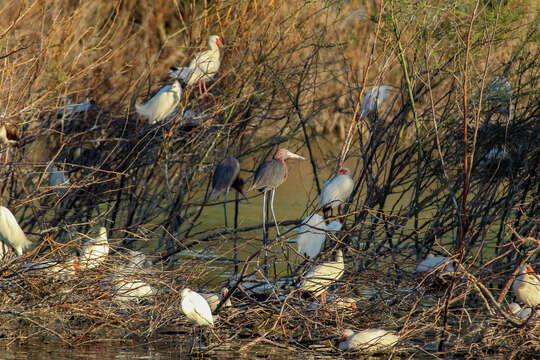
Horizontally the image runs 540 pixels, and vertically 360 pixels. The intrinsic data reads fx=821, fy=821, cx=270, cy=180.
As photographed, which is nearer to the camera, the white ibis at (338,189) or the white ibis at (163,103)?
the white ibis at (338,189)

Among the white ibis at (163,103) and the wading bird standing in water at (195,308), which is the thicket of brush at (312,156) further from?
the wading bird standing in water at (195,308)

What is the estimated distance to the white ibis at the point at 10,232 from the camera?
522 cm

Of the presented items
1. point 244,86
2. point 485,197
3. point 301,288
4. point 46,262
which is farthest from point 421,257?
point 46,262

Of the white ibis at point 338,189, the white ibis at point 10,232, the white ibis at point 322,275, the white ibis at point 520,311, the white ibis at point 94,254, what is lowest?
the white ibis at point 520,311

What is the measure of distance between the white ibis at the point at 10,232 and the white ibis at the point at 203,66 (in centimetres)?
251

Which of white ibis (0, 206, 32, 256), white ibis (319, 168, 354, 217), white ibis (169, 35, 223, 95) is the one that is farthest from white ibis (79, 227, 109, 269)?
white ibis (169, 35, 223, 95)

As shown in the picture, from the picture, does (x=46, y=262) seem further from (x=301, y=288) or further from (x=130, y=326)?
(x=301, y=288)

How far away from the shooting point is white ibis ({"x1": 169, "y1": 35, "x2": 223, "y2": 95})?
7.30 metres

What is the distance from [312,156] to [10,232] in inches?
118

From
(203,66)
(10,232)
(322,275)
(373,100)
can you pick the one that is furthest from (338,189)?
(10,232)

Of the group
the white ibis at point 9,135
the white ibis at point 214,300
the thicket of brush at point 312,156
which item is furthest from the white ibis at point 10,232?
the white ibis at point 214,300

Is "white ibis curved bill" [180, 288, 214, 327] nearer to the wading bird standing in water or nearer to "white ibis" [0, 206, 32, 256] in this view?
the wading bird standing in water

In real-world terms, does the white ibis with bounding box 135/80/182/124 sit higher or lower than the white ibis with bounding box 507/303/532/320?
higher

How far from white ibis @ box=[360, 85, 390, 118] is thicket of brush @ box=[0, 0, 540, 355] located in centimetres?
13
